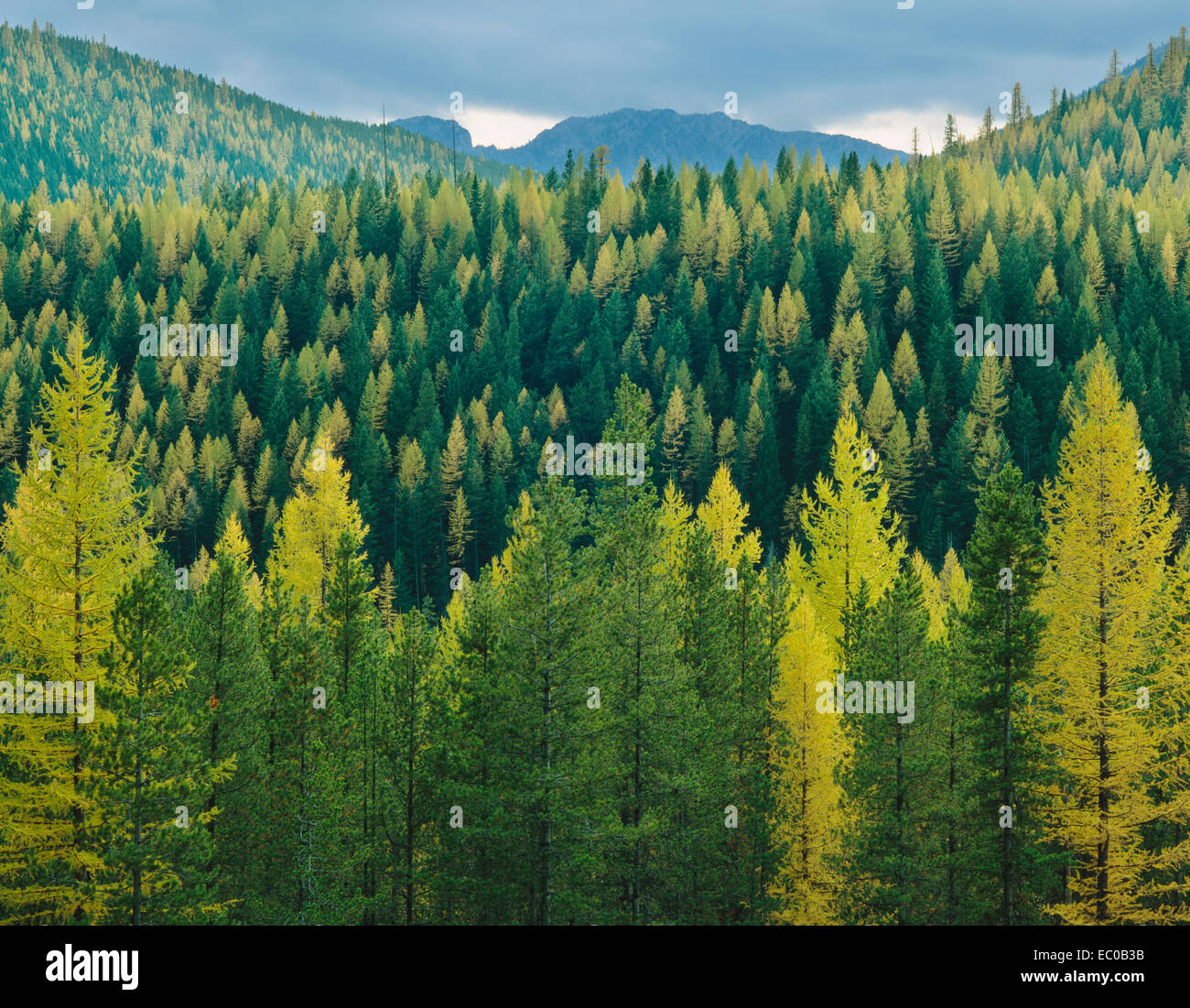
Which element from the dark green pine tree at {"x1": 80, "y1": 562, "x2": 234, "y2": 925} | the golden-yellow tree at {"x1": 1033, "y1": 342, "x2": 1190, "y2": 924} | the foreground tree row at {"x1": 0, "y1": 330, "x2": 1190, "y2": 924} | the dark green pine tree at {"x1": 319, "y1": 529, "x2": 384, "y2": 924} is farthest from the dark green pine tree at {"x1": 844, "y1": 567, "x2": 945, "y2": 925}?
the dark green pine tree at {"x1": 80, "y1": 562, "x2": 234, "y2": 925}

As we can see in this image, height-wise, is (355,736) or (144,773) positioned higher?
(144,773)

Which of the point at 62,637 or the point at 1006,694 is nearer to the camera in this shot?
the point at 62,637

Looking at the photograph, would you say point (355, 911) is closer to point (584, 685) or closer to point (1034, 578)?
point (584, 685)

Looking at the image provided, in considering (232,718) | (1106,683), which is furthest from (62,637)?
(1106,683)

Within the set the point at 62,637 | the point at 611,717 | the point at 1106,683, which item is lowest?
the point at 611,717

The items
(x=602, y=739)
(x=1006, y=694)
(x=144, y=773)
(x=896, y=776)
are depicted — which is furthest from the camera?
(x=896, y=776)

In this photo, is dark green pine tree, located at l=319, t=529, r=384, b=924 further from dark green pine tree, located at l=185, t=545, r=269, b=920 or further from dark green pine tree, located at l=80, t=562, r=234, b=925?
dark green pine tree, located at l=80, t=562, r=234, b=925

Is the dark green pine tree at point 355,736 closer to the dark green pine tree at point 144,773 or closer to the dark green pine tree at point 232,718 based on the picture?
the dark green pine tree at point 232,718

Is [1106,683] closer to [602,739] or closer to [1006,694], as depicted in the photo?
[1006,694]

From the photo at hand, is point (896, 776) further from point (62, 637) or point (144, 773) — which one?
point (62, 637)

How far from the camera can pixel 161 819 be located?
20.0 m

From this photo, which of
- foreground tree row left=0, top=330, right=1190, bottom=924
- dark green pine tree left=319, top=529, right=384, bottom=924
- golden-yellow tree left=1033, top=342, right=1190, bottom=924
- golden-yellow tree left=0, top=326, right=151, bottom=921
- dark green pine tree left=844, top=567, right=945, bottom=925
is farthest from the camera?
dark green pine tree left=844, top=567, right=945, bottom=925

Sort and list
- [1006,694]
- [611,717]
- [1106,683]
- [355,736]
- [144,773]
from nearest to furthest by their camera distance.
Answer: [144,773] < [1106,683] < [1006,694] < [611,717] < [355,736]
